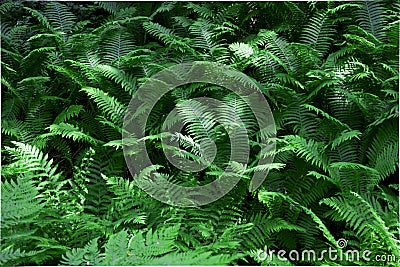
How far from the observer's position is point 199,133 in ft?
9.70

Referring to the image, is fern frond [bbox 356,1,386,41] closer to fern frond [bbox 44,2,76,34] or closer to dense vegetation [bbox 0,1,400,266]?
dense vegetation [bbox 0,1,400,266]

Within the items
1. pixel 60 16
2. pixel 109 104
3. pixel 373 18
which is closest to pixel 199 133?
pixel 109 104

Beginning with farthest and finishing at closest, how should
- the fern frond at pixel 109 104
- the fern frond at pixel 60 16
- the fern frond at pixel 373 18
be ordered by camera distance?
the fern frond at pixel 60 16, the fern frond at pixel 373 18, the fern frond at pixel 109 104

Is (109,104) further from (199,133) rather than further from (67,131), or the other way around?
A: (199,133)

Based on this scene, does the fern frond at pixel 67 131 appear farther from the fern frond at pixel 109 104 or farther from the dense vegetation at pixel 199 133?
the fern frond at pixel 109 104

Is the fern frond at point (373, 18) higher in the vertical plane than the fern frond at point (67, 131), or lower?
higher

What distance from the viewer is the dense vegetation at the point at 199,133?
2434 mm

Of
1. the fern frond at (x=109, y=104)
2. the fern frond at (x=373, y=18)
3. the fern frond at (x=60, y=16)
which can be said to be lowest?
the fern frond at (x=109, y=104)

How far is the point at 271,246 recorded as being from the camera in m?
2.74

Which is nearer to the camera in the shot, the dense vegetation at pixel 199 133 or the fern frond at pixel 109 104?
the dense vegetation at pixel 199 133

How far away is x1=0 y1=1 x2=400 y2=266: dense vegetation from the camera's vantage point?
2.43m

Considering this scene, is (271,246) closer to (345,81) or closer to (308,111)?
(308,111)

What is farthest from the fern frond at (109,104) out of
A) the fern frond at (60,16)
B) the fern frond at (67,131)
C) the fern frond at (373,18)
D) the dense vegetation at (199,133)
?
the fern frond at (373,18)

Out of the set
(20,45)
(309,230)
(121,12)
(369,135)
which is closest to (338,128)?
(369,135)
